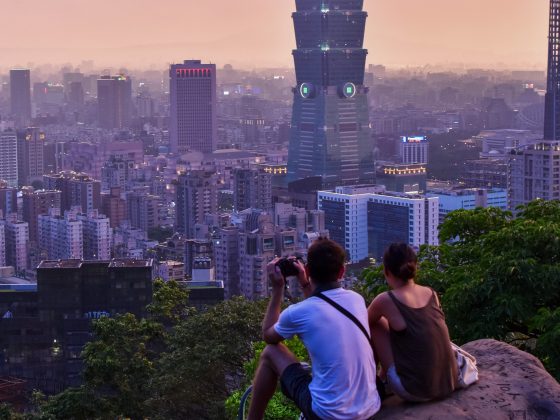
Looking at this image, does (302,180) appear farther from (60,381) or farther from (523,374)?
(523,374)

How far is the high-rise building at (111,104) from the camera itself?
6650 centimetres

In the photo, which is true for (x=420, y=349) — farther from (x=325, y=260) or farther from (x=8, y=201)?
(x=8, y=201)

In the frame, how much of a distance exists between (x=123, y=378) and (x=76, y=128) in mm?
57872

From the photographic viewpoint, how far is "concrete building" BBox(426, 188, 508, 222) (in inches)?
1185

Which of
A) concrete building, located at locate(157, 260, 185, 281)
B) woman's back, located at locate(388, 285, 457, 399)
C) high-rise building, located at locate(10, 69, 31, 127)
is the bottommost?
concrete building, located at locate(157, 260, 185, 281)

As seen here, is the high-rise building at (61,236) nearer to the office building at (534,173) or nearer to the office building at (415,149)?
the office building at (534,173)

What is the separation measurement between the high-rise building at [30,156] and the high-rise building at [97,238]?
18.0 m

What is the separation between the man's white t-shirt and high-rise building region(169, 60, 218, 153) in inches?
2167

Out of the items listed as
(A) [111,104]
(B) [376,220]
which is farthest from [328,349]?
(A) [111,104]

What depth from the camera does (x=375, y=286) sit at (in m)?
5.15

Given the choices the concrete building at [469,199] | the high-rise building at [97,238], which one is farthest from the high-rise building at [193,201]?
the concrete building at [469,199]

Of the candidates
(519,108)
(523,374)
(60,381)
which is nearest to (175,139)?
(519,108)

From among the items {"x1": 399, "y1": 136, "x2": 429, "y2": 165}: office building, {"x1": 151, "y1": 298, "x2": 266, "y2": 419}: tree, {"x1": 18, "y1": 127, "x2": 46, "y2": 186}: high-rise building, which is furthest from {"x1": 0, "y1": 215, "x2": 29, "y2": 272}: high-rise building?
{"x1": 399, "y1": 136, "x2": 429, "y2": 165}: office building

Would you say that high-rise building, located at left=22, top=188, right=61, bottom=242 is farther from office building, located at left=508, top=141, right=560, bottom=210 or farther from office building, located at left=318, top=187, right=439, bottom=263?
office building, located at left=508, top=141, right=560, bottom=210
